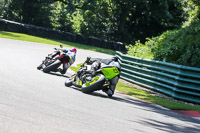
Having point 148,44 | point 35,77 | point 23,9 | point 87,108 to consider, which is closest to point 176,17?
point 23,9

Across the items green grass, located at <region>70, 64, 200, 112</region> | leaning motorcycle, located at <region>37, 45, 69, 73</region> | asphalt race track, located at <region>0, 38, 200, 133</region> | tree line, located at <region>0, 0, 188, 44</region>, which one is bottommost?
green grass, located at <region>70, 64, 200, 112</region>

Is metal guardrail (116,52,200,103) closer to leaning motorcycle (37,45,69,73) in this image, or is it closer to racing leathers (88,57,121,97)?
racing leathers (88,57,121,97)

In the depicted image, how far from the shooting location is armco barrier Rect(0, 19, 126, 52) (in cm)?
3553

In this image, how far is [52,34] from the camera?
38375 millimetres

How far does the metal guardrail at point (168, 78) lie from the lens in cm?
1291

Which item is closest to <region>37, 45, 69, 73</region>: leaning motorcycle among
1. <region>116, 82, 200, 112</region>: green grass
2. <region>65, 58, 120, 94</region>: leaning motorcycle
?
<region>116, 82, 200, 112</region>: green grass

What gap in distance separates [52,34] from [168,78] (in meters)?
25.7

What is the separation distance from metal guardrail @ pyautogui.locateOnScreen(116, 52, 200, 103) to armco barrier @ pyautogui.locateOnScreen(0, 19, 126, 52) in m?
20.5

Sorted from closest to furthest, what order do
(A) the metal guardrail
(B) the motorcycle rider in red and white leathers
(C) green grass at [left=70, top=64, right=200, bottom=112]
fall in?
(C) green grass at [left=70, top=64, right=200, bottom=112], (A) the metal guardrail, (B) the motorcycle rider in red and white leathers

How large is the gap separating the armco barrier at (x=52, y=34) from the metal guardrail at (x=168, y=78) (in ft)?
67.2

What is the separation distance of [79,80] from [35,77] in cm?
167

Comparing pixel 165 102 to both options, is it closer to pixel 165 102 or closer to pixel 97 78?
pixel 165 102

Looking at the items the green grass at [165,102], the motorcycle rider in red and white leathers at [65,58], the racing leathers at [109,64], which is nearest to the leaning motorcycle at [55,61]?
the motorcycle rider in red and white leathers at [65,58]

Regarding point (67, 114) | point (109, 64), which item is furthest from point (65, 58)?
point (67, 114)
